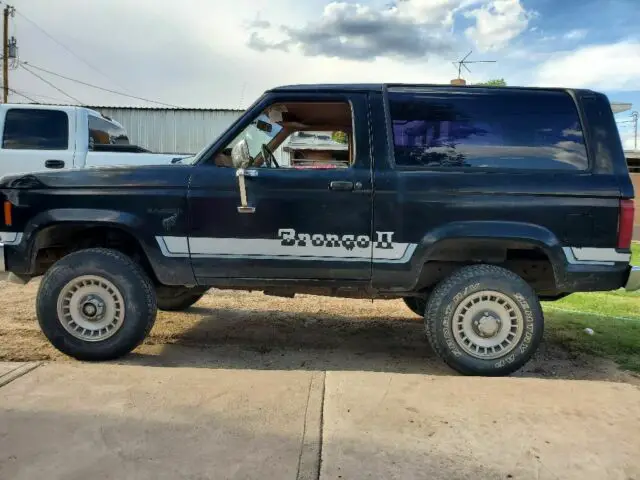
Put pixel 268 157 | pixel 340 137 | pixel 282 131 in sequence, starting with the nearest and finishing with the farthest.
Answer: pixel 268 157, pixel 282 131, pixel 340 137

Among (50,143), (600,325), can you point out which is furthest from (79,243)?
(600,325)

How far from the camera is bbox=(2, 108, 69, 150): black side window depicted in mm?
7773

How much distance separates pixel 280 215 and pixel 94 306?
1.54m

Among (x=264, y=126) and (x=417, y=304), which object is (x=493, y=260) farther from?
(x=264, y=126)

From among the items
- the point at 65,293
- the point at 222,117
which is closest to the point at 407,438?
the point at 65,293

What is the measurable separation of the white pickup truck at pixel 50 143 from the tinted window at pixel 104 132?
0.30 feet

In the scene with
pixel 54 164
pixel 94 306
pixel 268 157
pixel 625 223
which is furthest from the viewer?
pixel 54 164

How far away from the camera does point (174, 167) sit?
4.29 m

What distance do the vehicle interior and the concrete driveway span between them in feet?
5.22

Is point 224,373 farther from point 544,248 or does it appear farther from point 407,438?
point 544,248

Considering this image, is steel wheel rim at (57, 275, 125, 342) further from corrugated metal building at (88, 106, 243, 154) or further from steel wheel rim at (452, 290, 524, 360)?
corrugated metal building at (88, 106, 243, 154)

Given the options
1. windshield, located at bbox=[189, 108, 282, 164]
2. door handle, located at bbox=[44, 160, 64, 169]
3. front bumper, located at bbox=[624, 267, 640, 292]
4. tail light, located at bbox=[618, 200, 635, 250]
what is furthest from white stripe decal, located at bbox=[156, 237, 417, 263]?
door handle, located at bbox=[44, 160, 64, 169]

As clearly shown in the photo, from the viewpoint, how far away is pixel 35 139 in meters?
7.84

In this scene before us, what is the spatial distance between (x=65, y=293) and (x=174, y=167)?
4.07 feet
